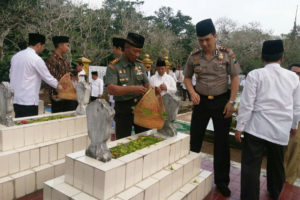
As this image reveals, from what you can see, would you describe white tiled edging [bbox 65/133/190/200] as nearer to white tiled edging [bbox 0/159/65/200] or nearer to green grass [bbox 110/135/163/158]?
green grass [bbox 110/135/163/158]

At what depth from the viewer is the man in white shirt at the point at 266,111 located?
2.55 m

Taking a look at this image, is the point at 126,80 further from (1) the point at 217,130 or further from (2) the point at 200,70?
(1) the point at 217,130

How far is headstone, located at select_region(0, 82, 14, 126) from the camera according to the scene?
3002mm

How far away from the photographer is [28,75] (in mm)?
3689

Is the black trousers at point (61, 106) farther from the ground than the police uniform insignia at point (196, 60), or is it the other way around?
the police uniform insignia at point (196, 60)

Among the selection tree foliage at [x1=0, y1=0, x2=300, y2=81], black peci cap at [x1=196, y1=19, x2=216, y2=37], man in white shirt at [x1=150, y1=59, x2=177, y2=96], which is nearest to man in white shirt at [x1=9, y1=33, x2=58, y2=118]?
black peci cap at [x1=196, y1=19, x2=216, y2=37]

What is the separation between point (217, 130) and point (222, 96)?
46cm

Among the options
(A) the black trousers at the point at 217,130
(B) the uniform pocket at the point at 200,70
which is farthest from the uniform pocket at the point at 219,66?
(A) the black trousers at the point at 217,130

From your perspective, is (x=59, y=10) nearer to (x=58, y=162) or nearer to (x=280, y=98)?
(x=58, y=162)

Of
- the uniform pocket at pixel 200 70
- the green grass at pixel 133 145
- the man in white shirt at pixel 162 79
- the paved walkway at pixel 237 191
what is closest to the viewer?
the green grass at pixel 133 145

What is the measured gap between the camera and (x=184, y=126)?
282 inches

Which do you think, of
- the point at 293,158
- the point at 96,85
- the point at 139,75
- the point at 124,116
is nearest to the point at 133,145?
the point at 124,116

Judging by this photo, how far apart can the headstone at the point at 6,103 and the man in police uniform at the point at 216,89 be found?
235cm

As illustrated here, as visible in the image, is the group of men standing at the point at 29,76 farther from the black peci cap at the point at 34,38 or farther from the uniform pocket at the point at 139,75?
the uniform pocket at the point at 139,75
